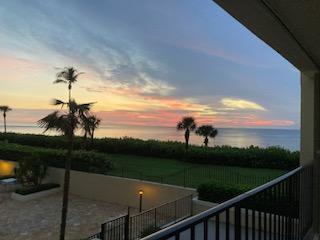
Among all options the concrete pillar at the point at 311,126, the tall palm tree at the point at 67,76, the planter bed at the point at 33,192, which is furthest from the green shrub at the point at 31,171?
the concrete pillar at the point at 311,126

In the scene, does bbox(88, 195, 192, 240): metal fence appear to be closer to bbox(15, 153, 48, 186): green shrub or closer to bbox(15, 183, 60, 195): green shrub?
bbox(15, 183, 60, 195): green shrub

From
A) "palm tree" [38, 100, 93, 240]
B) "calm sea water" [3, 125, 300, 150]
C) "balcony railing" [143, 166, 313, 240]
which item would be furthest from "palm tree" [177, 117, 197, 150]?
"balcony railing" [143, 166, 313, 240]

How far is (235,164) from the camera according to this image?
15.3 metres

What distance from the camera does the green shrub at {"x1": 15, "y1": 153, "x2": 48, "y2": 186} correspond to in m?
15.9

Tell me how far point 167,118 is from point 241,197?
3603cm

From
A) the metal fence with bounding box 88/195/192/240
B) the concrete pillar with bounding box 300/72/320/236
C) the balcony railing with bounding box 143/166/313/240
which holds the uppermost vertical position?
the concrete pillar with bounding box 300/72/320/236

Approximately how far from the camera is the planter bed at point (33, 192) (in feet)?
48.1

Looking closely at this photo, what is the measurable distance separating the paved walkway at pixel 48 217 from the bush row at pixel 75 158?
1.44 metres

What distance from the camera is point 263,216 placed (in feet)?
9.18

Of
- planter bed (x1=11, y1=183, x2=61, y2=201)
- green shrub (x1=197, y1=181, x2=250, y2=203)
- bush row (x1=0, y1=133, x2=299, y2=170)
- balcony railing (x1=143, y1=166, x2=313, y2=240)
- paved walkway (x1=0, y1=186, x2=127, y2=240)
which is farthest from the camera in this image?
planter bed (x1=11, y1=183, x2=61, y2=201)

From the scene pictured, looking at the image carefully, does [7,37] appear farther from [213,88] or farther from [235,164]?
[213,88]

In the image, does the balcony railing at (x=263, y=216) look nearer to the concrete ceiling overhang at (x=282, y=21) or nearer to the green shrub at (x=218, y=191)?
the concrete ceiling overhang at (x=282, y=21)

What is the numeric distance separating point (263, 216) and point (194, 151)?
1397 centimetres

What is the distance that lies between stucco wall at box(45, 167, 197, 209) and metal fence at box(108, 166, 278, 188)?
39 centimetres
